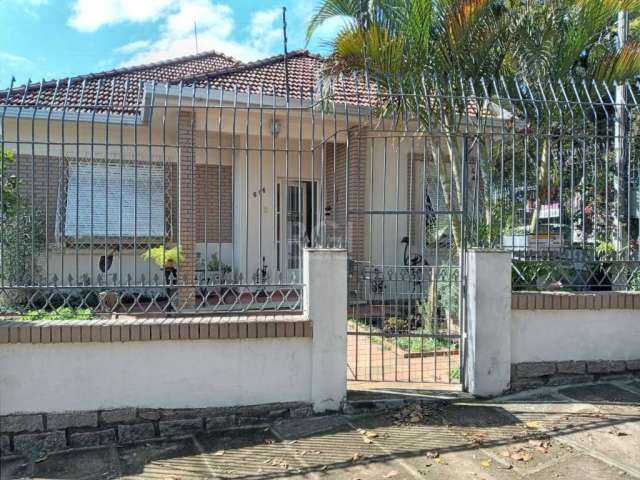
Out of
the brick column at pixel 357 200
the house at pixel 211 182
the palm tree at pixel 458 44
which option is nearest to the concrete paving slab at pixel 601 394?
the palm tree at pixel 458 44

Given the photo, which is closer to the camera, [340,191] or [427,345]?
[427,345]

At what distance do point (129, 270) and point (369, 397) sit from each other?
638 cm

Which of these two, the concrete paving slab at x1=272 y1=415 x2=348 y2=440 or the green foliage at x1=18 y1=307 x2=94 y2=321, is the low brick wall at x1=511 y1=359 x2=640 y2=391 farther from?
the green foliage at x1=18 y1=307 x2=94 y2=321

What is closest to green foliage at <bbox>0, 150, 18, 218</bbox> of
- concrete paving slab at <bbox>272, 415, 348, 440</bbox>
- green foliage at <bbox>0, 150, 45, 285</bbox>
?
green foliage at <bbox>0, 150, 45, 285</bbox>

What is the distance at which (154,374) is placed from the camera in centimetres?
369

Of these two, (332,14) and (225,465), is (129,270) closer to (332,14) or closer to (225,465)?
(332,14)

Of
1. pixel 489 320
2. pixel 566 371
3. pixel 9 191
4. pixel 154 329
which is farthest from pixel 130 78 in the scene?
pixel 566 371

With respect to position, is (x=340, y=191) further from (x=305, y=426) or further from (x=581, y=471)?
(x=581, y=471)

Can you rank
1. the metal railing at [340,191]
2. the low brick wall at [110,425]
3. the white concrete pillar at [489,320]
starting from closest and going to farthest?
the low brick wall at [110,425] < the white concrete pillar at [489,320] < the metal railing at [340,191]

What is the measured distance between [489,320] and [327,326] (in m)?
1.45

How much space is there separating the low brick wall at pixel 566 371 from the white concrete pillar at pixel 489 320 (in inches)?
8.9

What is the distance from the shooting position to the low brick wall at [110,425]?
137 inches

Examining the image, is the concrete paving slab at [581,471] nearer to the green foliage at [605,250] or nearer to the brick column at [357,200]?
the green foliage at [605,250]

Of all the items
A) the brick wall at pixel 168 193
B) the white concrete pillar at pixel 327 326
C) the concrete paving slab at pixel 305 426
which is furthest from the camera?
the brick wall at pixel 168 193
